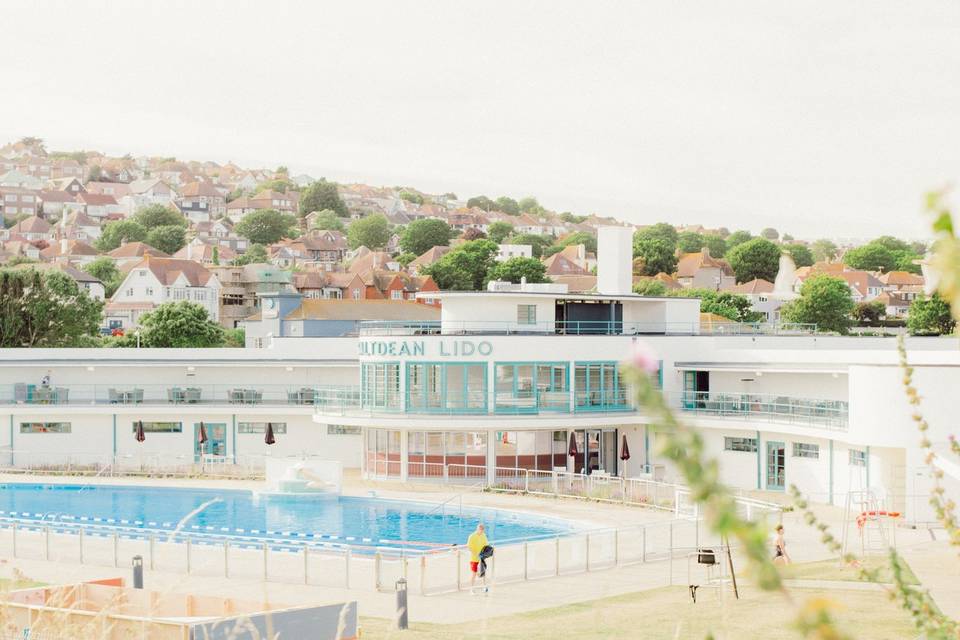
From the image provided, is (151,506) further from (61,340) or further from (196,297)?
(196,297)

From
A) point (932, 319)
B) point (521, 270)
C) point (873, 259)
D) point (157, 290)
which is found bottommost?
point (932, 319)

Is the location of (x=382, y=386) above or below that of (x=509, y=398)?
above

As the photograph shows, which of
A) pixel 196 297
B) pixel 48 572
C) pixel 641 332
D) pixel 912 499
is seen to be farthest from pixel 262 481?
pixel 196 297

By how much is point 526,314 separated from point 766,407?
26.8 ft

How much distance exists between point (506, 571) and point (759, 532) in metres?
22.6

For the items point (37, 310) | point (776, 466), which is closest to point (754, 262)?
point (37, 310)

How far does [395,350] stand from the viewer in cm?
4181

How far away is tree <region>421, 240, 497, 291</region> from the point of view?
138 m

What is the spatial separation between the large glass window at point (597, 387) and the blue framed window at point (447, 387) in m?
2.99

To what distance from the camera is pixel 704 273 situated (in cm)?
16488

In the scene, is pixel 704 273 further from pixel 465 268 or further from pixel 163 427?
pixel 163 427

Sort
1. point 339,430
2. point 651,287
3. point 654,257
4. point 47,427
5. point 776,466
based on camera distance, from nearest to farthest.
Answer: point 776,466 < point 339,430 < point 47,427 < point 651,287 < point 654,257

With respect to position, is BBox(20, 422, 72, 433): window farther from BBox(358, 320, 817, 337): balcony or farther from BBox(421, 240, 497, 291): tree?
BBox(421, 240, 497, 291): tree

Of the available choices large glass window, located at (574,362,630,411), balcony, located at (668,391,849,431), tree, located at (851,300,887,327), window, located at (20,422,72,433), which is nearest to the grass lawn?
balcony, located at (668,391,849,431)
